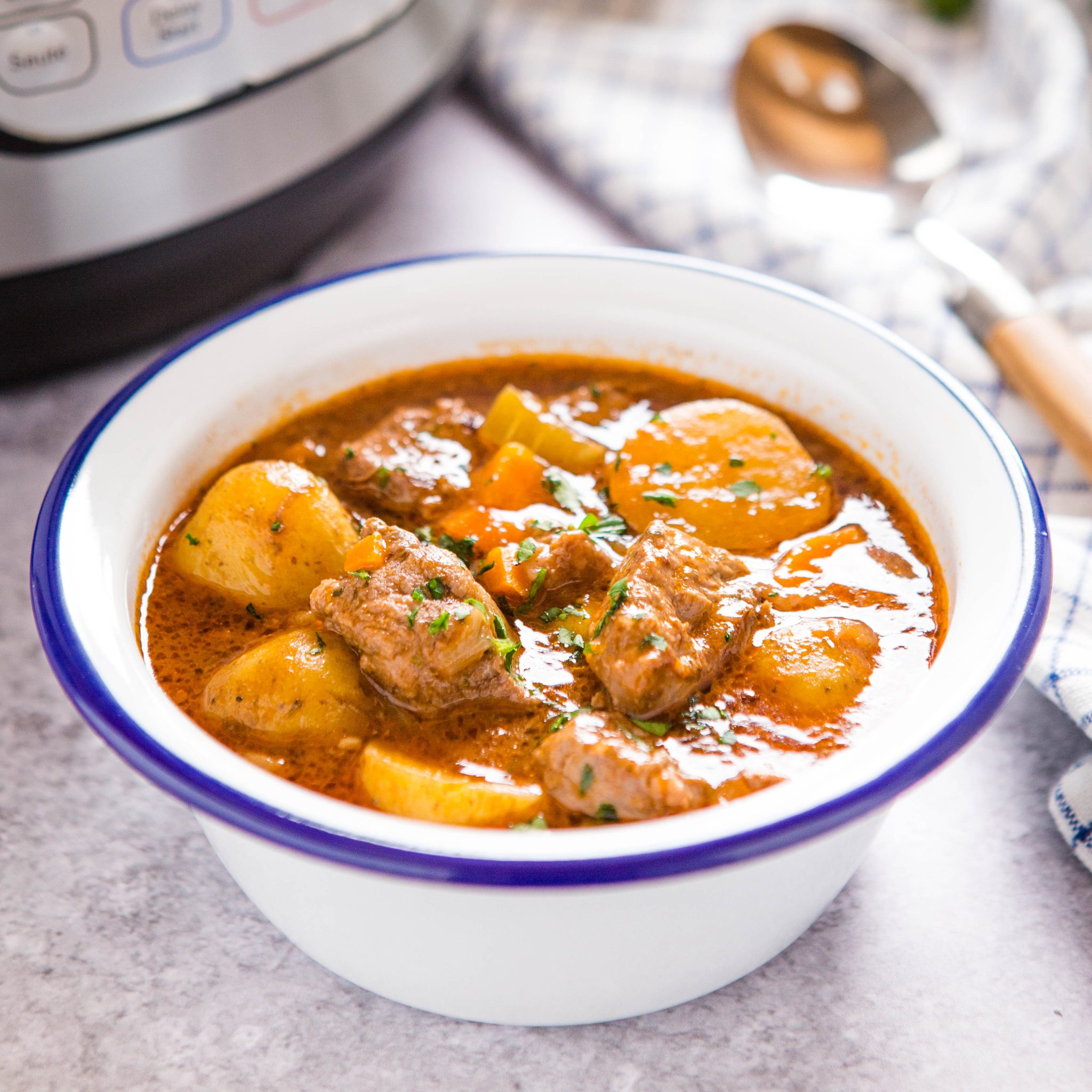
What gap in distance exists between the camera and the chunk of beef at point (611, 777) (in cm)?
127

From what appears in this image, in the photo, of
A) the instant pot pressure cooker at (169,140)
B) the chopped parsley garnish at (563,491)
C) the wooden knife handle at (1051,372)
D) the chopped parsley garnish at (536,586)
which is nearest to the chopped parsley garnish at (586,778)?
the chopped parsley garnish at (536,586)

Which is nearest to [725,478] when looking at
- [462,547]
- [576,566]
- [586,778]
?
[576,566]

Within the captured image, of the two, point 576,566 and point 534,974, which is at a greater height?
point 576,566

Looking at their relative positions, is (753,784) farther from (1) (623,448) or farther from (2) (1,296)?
(2) (1,296)

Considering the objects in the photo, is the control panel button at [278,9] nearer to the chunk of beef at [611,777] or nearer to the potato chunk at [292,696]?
the potato chunk at [292,696]

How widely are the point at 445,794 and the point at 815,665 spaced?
512mm

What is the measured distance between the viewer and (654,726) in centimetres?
144

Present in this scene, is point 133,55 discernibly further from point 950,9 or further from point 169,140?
point 950,9

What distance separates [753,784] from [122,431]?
3.27 feet

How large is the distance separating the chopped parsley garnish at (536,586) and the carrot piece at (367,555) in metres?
0.21

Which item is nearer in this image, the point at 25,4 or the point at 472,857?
the point at 472,857

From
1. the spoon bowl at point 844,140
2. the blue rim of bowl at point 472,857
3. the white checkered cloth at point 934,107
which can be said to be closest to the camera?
the blue rim of bowl at point 472,857

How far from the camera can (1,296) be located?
206 centimetres

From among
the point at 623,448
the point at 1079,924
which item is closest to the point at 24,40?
the point at 623,448
